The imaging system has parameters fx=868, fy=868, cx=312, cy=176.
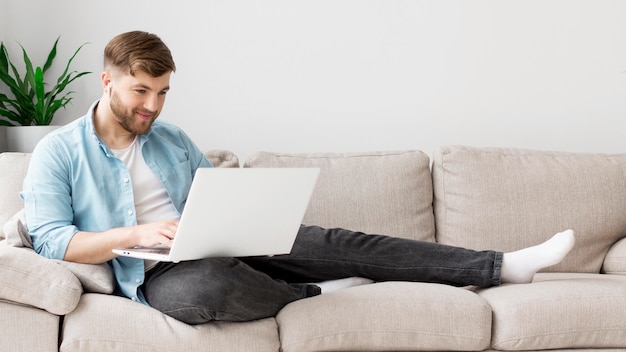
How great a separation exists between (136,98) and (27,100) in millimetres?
1100

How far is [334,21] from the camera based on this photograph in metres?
3.43

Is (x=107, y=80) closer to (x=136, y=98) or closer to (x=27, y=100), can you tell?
(x=136, y=98)

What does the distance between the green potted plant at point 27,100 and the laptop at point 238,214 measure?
128 cm

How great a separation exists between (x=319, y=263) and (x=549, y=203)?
94 centimetres

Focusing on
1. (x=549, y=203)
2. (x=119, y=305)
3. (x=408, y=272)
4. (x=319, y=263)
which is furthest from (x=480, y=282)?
(x=119, y=305)

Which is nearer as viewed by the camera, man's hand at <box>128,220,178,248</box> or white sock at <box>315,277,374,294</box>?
man's hand at <box>128,220,178,248</box>

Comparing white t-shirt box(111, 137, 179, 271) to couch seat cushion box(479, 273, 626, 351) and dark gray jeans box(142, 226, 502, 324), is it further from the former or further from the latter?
couch seat cushion box(479, 273, 626, 351)

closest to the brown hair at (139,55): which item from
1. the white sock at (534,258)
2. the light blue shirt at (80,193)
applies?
the light blue shirt at (80,193)

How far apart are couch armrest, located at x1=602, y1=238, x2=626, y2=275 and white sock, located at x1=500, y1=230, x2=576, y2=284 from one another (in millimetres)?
531

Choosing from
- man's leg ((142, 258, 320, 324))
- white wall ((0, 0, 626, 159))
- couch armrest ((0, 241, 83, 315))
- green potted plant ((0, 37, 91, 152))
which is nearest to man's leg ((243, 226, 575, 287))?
man's leg ((142, 258, 320, 324))

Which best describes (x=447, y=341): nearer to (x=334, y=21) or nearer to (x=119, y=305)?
(x=119, y=305)

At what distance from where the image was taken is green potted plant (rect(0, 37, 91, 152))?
3.14 meters

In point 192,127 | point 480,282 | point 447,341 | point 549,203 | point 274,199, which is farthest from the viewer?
point 192,127

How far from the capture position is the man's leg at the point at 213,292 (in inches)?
80.9
